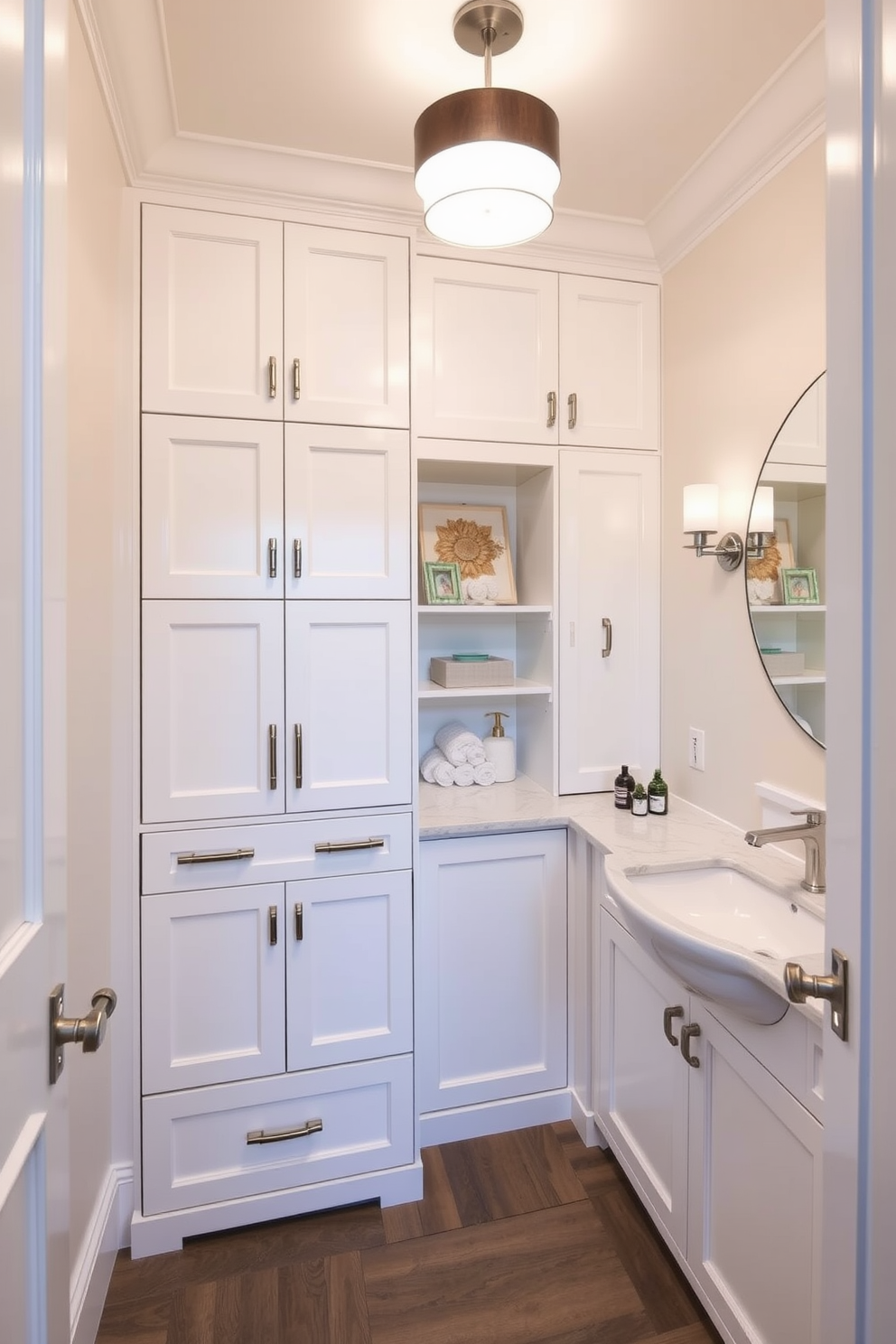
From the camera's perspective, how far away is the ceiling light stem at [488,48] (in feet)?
4.43

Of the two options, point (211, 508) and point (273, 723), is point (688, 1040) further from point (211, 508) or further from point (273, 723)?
point (211, 508)

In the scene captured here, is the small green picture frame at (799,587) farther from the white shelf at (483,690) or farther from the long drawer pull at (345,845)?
the long drawer pull at (345,845)

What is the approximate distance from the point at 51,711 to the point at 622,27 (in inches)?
64.8

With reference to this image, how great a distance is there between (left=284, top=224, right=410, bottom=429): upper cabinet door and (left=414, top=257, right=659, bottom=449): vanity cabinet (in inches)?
5.5

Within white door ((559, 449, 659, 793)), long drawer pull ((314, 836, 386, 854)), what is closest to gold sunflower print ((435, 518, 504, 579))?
white door ((559, 449, 659, 793))

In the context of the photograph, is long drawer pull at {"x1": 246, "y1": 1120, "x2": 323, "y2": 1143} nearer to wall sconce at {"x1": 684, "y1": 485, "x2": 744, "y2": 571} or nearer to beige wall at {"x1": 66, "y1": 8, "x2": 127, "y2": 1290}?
beige wall at {"x1": 66, "y1": 8, "x2": 127, "y2": 1290}

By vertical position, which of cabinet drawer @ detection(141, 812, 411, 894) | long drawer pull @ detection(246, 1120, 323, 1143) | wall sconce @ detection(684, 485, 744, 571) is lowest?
long drawer pull @ detection(246, 1120, 323, 1143)

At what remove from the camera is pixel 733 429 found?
187 cm

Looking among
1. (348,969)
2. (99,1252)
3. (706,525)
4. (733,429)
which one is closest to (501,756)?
(348,969)

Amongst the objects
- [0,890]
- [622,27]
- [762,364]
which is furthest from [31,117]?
[762,364]

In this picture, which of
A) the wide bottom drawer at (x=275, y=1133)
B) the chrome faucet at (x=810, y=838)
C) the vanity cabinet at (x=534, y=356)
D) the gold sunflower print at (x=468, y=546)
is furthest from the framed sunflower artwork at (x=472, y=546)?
the wide bottom drawer at (x=275, y=1133)

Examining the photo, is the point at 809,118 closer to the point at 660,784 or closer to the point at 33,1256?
the point at 660,784

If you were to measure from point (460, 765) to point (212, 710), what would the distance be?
2.89 feet

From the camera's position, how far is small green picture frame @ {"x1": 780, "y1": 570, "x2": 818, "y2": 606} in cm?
161
